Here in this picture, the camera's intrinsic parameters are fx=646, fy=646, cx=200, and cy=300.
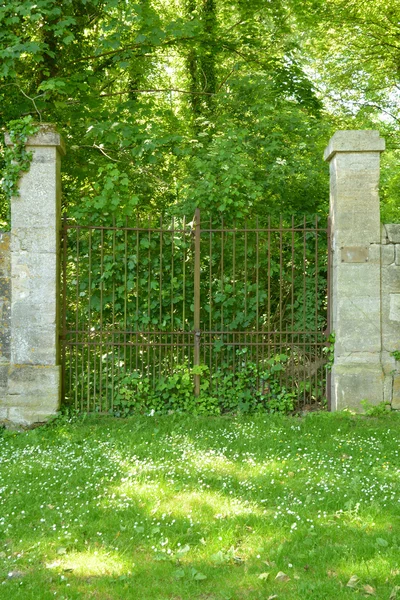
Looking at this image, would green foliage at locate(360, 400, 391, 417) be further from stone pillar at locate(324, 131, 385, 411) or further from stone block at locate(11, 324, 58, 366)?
stone block at locate(11, 324, 58, 366)

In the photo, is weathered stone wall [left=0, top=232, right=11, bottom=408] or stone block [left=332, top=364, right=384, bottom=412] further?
weathered stone wall [left=0, top=232, right=11, bottom=408]

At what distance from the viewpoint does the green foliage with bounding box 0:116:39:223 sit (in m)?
6.96

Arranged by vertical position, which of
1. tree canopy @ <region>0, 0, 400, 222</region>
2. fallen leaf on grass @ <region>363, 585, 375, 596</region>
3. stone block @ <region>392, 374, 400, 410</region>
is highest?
tree canopy @ <region>0, 0, 400, 222</region>

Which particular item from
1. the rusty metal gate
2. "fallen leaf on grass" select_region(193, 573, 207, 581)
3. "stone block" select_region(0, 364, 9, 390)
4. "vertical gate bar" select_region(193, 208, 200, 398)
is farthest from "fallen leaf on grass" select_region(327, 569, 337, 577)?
"stone block" select_region(0, 364, 9, 390)

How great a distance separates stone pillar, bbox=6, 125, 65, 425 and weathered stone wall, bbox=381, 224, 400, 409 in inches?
→ 140

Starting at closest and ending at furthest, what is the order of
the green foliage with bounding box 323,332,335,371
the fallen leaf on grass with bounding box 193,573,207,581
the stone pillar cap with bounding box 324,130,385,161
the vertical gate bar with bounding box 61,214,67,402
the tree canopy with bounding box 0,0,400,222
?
the fallen leaf on grass with bounding box 193,573,207,581
the stone pillar cap with bounding box 324,130,385,161
the green foliage with bounding box 323,332,335,371
the vertical gate bar with bounding box 61,214,67,402
the tree canopy with bounding box 0,0,400,222

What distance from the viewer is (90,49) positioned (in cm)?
1030

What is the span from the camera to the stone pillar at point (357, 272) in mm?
6926

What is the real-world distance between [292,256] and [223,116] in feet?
11.9

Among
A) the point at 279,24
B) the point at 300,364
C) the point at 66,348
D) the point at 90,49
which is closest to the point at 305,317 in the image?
the point at 300,364

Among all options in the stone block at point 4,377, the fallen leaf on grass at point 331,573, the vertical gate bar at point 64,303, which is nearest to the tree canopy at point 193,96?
the vertical gate bar at point 64,303

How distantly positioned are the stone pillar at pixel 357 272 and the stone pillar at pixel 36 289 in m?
3.07

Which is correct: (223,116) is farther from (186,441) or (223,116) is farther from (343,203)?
(186,441)

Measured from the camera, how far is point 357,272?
276 inches
